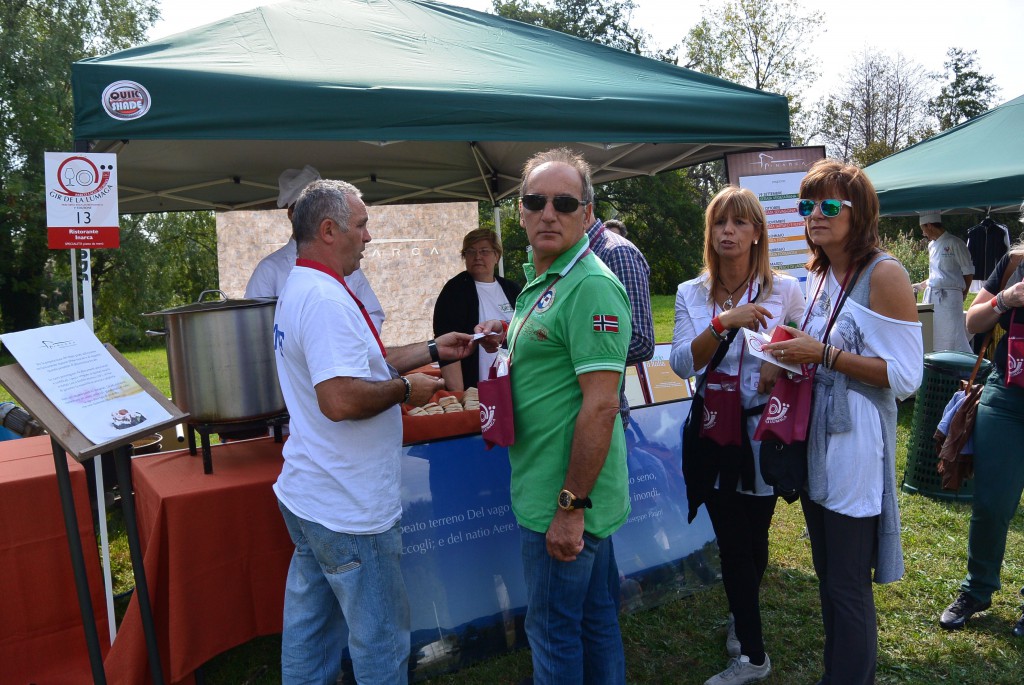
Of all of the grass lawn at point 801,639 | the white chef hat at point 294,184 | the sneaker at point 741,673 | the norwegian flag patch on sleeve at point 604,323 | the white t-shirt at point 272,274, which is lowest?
the grass lawn at point 801,639

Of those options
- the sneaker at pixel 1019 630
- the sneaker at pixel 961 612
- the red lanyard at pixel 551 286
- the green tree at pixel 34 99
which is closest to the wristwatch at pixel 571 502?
the red lanyard at pixel 551 286

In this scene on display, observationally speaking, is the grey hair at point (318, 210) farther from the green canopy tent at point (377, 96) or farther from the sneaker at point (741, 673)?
the sneaker at point (741, 673)

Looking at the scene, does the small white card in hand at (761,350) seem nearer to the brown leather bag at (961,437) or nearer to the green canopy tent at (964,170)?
the brown leather bag at (961,437)

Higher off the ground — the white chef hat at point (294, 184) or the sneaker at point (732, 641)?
the white chef hat at point (294, 184)

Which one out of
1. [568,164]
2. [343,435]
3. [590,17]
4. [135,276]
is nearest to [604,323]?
[568,164]

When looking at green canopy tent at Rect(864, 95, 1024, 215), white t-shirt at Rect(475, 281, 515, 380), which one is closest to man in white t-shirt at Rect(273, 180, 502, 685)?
white t-shirt at Rect(475, 281, 515, 380)

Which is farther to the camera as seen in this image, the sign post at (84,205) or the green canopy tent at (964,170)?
the green canopy tent at (964,170)

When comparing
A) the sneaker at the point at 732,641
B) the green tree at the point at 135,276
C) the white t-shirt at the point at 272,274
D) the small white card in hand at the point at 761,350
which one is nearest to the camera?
the small white card in hand at the point at 761,350

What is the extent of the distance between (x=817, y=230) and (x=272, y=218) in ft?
24.1

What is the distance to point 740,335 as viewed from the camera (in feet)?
8.77

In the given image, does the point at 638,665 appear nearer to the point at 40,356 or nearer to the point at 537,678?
the point at 537,678

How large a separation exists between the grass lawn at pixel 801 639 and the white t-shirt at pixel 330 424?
126 centimetres

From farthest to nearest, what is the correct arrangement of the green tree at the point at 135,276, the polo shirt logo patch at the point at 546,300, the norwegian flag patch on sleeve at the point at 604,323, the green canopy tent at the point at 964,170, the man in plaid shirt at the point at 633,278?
the green tree at the point at 135,276
the green canopy tent at the point at 964,170
the man in plaid shirt at the point at 633,278
the polo shirt logo patch at the point at 546,300
the norwegian flag patch on sleeve at the point at 604,323

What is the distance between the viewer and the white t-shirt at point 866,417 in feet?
6.98
